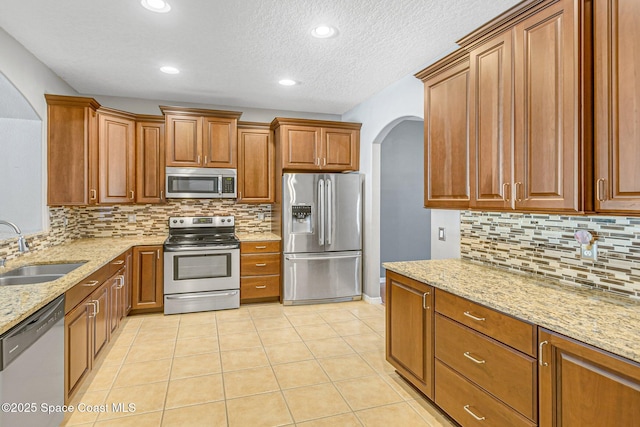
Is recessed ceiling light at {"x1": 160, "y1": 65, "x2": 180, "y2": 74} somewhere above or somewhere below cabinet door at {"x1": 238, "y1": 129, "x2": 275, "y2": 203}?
above

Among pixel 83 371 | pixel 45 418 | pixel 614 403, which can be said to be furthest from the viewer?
pixel 83 371

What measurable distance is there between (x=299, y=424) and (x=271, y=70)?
9.97 ft

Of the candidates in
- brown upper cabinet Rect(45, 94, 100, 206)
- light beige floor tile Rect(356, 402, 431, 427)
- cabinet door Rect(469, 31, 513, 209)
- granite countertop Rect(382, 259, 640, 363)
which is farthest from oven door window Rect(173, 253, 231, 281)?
cabinet door Rect(469, 31, 513, 209)

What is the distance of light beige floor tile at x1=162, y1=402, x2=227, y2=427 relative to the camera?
6.88ft

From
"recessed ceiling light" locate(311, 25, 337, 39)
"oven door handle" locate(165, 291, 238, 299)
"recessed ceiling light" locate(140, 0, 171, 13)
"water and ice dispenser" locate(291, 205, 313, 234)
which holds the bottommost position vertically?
"oven door handle" locate(165, 291, 238, 299)

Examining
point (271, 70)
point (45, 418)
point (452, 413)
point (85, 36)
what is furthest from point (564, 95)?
point (85, 36)

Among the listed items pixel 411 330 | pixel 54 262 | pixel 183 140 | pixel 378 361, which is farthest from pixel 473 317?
pixel 183 140

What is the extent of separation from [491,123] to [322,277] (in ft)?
9.61

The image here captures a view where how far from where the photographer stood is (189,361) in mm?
2898

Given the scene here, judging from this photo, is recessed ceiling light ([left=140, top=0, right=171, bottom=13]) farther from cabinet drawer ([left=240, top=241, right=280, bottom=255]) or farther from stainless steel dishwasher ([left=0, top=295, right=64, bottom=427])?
cabinet drawer ([left=240, top=241, right=280, bottom=255])

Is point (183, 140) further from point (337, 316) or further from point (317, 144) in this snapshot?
point (337, 316)

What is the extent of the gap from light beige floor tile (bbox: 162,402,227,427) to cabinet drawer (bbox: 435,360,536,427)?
4.35ft

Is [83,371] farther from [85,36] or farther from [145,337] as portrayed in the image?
[85,36]

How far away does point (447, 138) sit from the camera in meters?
2.47
